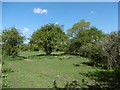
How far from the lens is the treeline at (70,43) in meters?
8.08

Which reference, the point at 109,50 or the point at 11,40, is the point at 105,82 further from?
the point at 11,40

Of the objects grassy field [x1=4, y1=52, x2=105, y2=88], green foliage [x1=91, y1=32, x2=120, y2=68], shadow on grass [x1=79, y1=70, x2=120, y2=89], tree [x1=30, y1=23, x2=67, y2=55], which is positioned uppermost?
tree [x1=30, y1=23, x2=67, y2=55]

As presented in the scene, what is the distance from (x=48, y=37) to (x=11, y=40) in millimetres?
5317

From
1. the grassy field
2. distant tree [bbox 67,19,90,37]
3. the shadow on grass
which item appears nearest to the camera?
the grassy field

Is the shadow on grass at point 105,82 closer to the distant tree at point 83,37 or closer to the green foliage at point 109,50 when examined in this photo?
the green foliage at point 109,50

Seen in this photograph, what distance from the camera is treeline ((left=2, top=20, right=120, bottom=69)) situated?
808cm

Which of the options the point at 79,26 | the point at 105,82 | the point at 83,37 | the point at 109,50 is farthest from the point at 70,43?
the point at 105,82

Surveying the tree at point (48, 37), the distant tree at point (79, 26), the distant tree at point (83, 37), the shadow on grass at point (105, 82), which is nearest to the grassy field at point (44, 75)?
the shadow on grass at point (105, 82)

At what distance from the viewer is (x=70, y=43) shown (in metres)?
21.4

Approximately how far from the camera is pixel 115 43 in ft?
24.9

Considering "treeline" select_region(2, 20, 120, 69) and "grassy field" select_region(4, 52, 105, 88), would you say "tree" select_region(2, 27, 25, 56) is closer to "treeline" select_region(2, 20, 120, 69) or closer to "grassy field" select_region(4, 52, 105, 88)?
"treeline" select_region(2, 20, 120, 69)

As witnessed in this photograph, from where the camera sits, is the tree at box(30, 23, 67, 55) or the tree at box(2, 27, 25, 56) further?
the tree at box(30, 23, 67, 55)

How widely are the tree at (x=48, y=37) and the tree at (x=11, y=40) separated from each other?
120 inches

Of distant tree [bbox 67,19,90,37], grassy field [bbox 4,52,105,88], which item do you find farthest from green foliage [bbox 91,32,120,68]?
distant tree [bbox 67,19,90,37]
